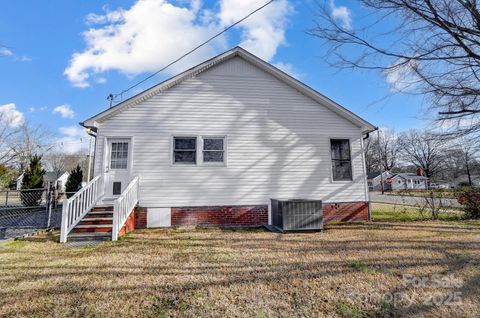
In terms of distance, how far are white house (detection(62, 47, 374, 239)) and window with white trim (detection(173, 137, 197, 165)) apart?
35 mm

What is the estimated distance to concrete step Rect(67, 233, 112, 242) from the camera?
22.1 feet

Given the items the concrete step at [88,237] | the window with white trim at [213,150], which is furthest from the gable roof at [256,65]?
the concrete step at [88,237]

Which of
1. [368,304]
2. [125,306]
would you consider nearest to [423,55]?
[368,304]

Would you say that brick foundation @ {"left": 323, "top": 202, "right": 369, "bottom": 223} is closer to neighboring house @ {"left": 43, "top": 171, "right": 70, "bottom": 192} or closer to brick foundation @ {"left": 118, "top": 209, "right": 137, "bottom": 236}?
brick foundation @ {"left": 118, "top": 209, "right": 137, "bottom": 236}

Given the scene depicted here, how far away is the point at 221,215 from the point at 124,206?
3200 mm

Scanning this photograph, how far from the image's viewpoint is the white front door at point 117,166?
8695 mm

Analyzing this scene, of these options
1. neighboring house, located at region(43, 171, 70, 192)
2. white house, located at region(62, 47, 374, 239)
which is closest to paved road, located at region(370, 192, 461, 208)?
white house, located at region(62, 47, 374, 239)

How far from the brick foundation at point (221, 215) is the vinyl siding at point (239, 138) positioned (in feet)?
0.74

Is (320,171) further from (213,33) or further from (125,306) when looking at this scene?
(125,306)

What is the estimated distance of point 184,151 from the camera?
30.1ft

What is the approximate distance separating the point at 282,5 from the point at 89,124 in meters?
7.10

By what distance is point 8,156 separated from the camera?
31.7m

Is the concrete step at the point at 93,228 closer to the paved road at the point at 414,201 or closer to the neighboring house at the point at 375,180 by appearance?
the paved road at the point at 414,201

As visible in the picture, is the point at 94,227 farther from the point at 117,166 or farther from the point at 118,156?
the point at 118,156
